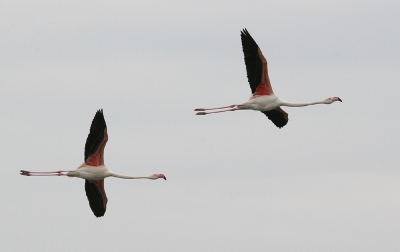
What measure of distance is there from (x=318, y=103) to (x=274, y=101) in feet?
6.92

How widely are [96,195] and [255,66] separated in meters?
9.37

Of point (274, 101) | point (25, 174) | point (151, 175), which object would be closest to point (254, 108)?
point (274, 101)

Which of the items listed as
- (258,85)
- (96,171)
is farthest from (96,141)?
(258,85)

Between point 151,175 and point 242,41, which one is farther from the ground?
point 242,41

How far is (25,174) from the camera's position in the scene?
7550cm

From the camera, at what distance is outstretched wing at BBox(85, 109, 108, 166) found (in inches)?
2830

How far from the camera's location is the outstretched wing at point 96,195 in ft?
245

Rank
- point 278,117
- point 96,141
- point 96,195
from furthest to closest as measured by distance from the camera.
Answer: point 278,117, point 96,195, point 96,141

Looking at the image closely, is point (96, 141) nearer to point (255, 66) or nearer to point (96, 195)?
point (96, 195)

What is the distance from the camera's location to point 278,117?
7775cm

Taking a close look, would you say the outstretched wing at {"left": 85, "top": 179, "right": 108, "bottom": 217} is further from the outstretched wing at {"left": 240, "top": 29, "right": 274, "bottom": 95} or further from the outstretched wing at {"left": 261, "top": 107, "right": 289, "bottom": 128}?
the outstretched wing at {"left": 261, "top": 107, "right": 289, "bottom": 128}

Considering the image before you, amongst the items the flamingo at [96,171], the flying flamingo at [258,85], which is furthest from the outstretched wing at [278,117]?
the flamingo at [96,171]

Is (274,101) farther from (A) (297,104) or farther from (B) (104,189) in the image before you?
(B) (104,189)

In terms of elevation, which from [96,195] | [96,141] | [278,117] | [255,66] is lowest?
[96,195]
